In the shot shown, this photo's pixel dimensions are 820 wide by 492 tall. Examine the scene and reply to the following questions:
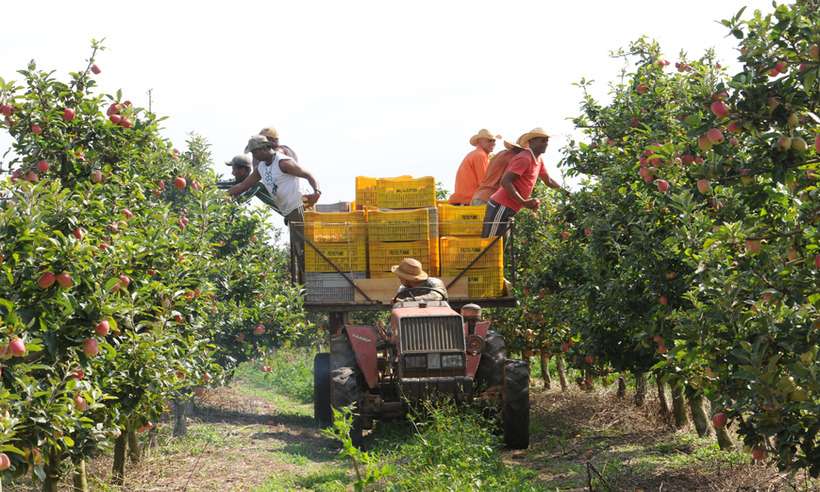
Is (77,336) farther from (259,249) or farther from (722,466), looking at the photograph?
(259,249)

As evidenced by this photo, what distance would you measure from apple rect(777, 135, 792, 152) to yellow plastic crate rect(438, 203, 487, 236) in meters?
6.91

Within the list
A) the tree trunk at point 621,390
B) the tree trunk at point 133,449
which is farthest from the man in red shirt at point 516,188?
the tree trunk at point 133,449

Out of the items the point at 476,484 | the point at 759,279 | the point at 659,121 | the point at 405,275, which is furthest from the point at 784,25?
the point at 405,275

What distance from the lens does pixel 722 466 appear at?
26.7 feet

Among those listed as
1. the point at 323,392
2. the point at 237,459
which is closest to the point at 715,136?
the point at 237,459

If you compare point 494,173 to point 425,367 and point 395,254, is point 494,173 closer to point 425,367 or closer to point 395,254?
point 395,254

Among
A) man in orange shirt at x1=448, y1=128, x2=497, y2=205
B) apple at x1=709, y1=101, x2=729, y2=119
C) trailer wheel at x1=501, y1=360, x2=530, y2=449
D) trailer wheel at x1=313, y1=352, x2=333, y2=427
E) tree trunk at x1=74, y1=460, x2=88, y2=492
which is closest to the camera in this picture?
apple at x1=709, y1=101, x2=729, y2=119

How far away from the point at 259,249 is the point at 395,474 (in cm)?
660

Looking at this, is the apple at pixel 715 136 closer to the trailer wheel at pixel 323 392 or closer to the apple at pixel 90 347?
the apple at pixel 90 347

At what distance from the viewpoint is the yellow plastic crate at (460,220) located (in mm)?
11734

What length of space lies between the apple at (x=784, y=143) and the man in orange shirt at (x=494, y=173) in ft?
23.4

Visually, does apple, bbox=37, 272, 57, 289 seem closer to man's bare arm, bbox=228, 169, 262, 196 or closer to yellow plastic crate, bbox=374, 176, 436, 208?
yellow plastic crate, bbox=374, 176, 436, 208

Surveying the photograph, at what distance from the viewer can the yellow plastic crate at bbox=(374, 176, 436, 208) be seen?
11820 mm

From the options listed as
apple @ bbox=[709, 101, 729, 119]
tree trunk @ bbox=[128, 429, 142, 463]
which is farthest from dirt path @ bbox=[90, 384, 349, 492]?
apple @ bbox=[709, 101, 729, 119]
